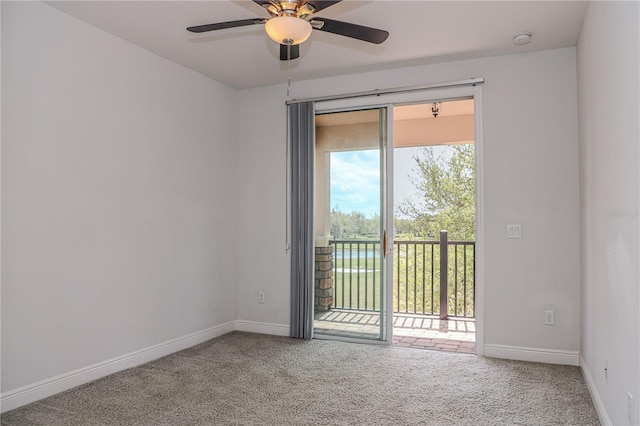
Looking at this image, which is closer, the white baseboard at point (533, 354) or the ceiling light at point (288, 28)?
the ceiling light at point (288, 28)

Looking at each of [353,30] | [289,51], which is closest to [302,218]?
[289,51]

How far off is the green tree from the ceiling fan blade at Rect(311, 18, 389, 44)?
5.07 m

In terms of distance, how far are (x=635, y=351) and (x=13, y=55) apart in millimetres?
3665

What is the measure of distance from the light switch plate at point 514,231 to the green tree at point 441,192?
3.40 metres

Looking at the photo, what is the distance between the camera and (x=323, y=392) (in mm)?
2975

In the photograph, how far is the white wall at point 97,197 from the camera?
2732mm

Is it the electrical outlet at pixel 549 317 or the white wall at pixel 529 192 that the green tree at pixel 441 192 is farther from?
the electrical outlet at pixel 549 317

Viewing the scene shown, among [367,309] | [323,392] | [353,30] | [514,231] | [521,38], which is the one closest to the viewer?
[353,30]

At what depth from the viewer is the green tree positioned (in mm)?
7176

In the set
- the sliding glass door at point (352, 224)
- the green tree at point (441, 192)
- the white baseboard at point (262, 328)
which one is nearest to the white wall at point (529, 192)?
the sliding glass door at point (352, 224)

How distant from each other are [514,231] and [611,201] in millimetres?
1521

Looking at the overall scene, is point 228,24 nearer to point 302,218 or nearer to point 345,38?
point 345,38

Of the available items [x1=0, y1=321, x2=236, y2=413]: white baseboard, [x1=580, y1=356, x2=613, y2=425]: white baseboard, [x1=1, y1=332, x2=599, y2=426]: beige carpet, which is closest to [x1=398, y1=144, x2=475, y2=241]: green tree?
[x1=1, y1=332, x2=599, y2=426]: beige carpet

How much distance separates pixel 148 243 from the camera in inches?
145
